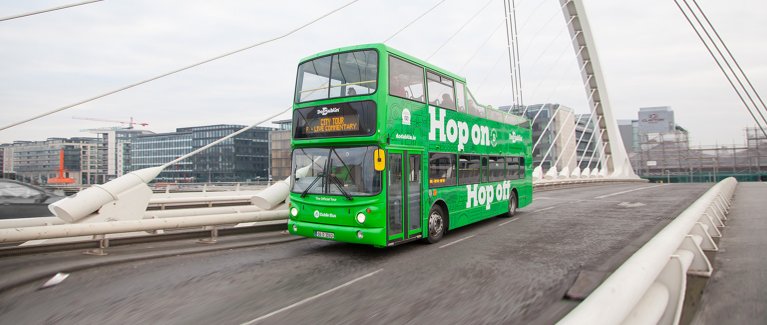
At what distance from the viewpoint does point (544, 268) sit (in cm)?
683

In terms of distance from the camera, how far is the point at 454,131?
1031cm

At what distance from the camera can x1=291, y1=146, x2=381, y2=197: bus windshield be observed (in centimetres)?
798

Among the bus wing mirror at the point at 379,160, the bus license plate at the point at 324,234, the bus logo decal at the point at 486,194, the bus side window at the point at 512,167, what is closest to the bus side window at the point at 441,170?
the bus logo decal at the point at 486,194

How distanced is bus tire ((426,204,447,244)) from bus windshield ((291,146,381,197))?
1906mm

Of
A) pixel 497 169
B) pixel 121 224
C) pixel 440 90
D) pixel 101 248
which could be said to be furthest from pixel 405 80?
pixel 101 248

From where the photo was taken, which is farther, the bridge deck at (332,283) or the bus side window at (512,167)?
the bus side window at (512,167)

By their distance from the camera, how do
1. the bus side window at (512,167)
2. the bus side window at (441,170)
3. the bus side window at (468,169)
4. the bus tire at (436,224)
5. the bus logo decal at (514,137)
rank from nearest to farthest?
the bus tire at (436,224), the bus side window at (441,170), the bus side window at (468,169), the bus side window at (512,167), the bus logo decal at (514,137)

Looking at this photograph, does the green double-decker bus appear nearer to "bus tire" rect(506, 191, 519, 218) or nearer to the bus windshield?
the bus windshield

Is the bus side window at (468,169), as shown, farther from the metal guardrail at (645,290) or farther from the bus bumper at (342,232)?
the metal guardrail at (645,290)

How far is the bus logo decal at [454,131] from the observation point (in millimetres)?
9516

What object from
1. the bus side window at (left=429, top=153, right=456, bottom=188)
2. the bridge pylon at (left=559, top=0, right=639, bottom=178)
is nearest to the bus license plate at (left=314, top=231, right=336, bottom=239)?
the bus side window at (left=429, top=153, right=456, bottom=188)

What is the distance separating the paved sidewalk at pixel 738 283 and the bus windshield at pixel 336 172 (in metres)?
4.91

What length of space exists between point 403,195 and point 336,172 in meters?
1.34


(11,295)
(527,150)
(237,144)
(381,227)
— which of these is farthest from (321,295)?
(237,144)
